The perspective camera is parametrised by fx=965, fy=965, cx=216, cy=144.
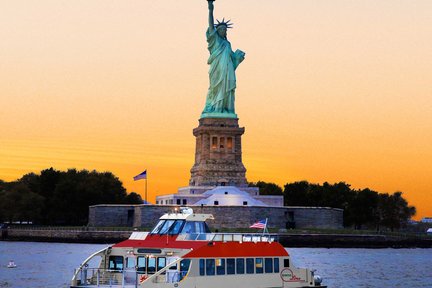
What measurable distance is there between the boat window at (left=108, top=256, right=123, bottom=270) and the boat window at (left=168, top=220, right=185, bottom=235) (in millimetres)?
2905

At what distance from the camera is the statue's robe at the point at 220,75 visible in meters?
155

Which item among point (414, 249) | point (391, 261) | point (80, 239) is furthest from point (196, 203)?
point (391, 261)

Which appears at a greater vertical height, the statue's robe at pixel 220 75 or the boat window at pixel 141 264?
the statue's robe at pixel 220 75

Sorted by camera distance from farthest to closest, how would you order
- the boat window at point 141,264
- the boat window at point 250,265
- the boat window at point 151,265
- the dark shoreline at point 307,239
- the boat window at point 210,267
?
the dark shoreline at point 307,239 → the boat window at point 250,265 → the boat window at point 141,264 → the boat window at point 151,265 → the boat window at point 210,267

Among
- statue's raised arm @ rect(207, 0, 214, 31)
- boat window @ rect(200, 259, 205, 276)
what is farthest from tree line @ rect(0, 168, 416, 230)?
boat window @ rect(200, 259, 205, 276)

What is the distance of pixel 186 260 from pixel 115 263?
174 inches

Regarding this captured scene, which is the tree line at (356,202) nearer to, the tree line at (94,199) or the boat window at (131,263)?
the tree line at (94,199)

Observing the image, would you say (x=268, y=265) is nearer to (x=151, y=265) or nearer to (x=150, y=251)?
(x=151, y=265)

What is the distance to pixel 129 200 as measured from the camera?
186 m

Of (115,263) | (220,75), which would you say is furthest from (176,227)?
(220,75)

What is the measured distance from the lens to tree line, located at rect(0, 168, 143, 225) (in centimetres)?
16625

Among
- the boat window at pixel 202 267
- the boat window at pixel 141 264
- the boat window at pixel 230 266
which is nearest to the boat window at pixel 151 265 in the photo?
the boat window at pixel 141 264

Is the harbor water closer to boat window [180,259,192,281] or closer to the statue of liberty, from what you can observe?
boat window [180,259,192,281]

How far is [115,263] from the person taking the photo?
48094 millimetres
